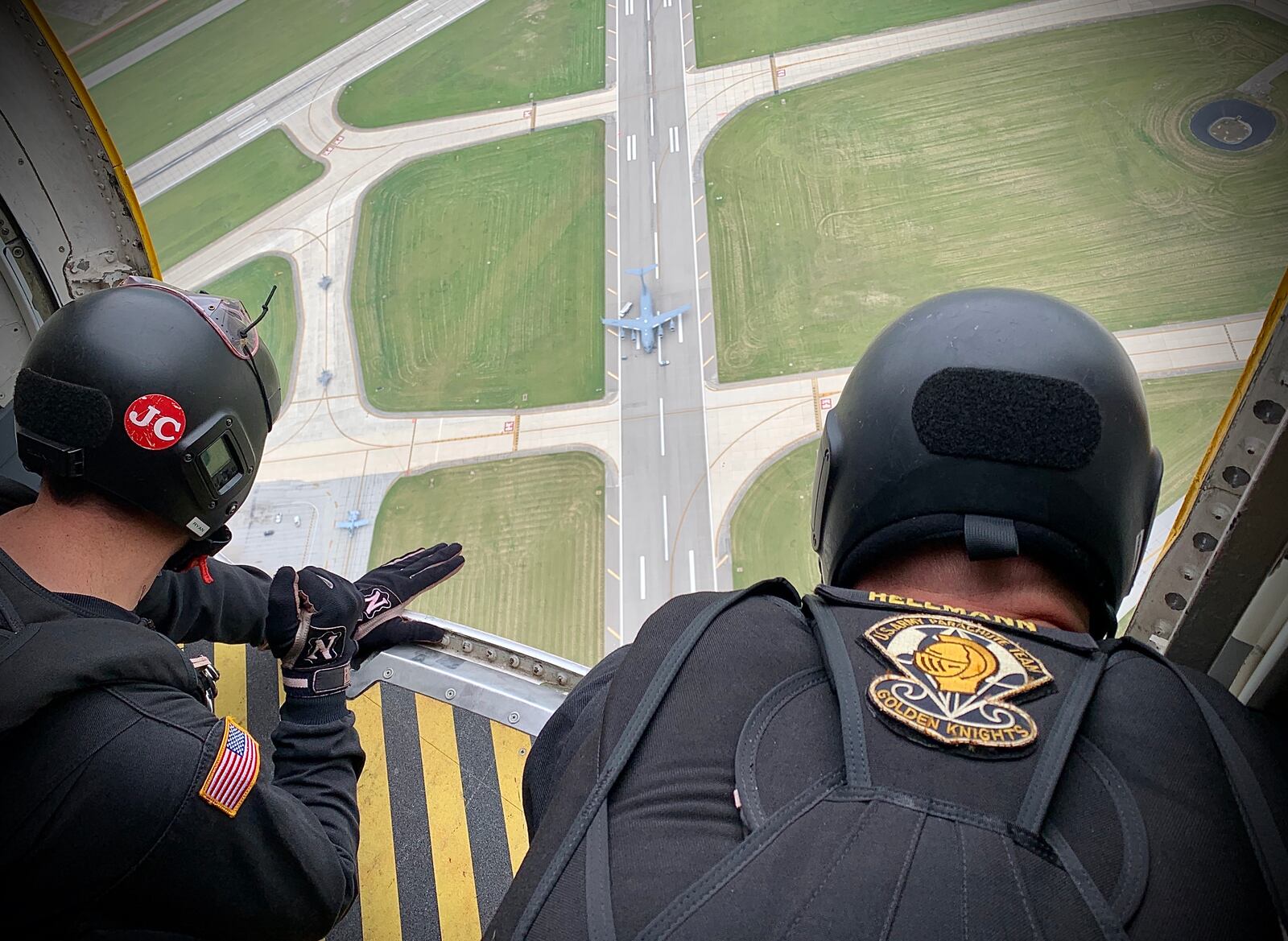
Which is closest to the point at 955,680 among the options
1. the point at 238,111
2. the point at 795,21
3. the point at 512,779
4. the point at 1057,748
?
the point at 1057,748

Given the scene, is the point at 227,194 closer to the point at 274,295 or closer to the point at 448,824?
the point at 274,295

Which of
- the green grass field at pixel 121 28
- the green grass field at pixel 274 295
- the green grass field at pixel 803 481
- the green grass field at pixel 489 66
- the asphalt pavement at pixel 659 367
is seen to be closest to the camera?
the green grass field at pixel 803 481

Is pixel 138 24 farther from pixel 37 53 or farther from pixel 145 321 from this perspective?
pixel 145 321

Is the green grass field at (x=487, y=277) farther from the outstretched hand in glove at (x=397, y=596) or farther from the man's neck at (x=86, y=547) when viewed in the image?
the man's neck at (x=86, y=547)

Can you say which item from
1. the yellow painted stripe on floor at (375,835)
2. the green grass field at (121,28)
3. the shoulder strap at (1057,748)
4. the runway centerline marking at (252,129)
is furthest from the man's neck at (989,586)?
the green grass field at (121,28)

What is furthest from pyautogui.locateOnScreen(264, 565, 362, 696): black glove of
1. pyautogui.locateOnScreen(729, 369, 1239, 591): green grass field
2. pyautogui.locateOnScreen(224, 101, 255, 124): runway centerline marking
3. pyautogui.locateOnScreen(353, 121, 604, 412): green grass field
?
pyautogui.locateOnScreen(224, 101, 255, 124): runway centerline marking
